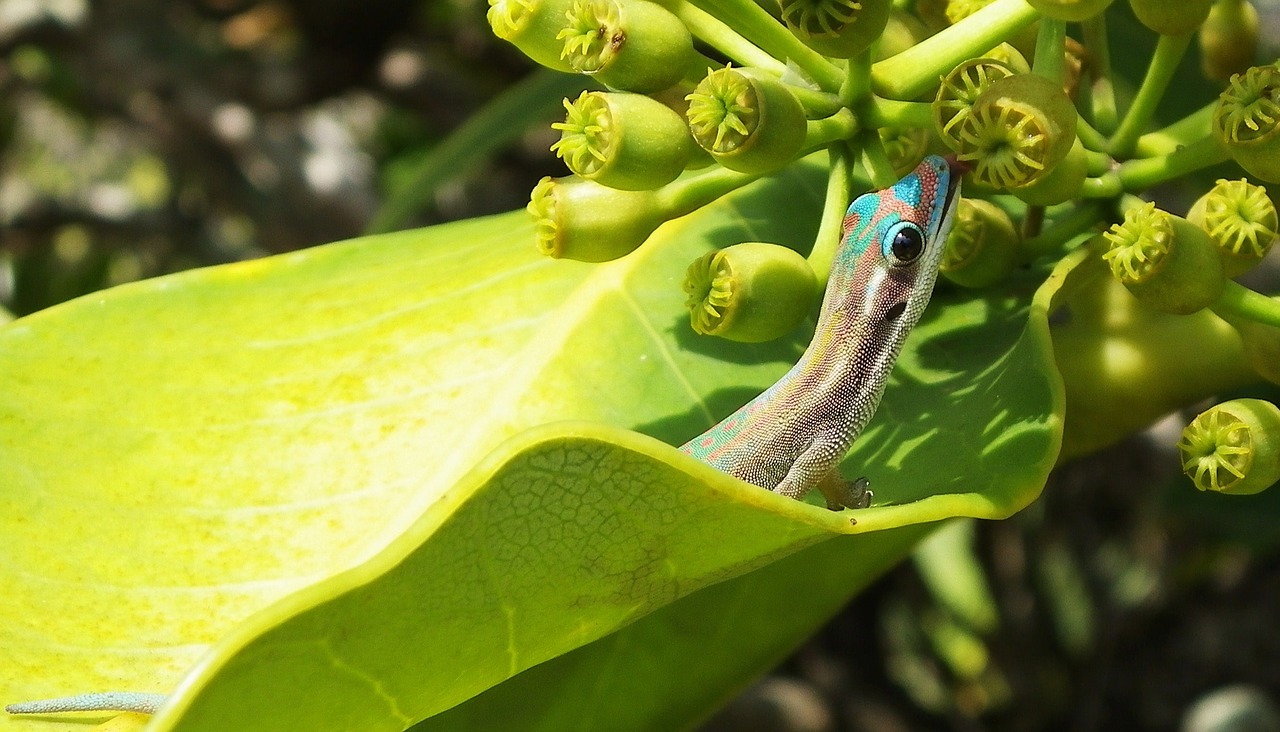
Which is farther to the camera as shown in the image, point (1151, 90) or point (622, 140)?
point (1151, 90)

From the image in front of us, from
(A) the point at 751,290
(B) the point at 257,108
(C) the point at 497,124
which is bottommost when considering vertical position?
(A) the point at 751,290

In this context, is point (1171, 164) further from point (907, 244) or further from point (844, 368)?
point (844, 368)

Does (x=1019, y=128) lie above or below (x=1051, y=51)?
below

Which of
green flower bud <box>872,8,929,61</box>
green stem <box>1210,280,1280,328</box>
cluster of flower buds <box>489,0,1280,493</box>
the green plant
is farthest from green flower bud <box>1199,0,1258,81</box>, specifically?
green stem <box>1210,280,1280,328</box>

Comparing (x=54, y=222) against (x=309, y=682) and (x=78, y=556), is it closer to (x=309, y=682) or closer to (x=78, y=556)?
(x=78, y=556)

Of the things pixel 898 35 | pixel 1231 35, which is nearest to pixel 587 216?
pixel 898 35

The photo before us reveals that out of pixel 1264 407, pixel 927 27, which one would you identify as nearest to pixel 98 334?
pixel 927 27

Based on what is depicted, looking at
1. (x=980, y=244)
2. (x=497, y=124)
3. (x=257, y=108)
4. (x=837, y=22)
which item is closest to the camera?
(x=837, y=22)

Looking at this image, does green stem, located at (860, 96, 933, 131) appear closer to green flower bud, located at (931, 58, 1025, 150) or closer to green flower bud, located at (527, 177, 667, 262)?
green flower bud, located at (931, 58, 1025, 150)
